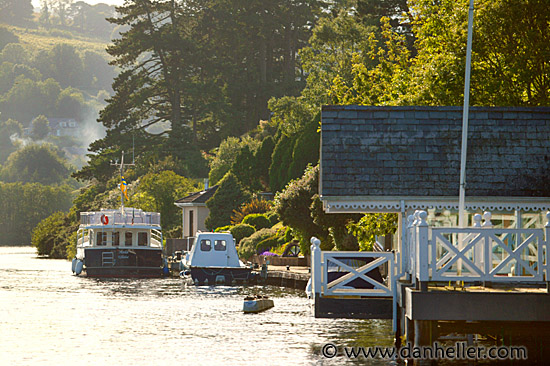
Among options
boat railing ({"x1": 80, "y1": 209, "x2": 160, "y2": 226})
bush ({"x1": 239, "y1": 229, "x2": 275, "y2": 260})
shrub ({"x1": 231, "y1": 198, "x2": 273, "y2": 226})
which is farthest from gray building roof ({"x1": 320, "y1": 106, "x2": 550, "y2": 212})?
shrub ({"x1": 231, "y1": 198, "x2": 273, "y2": 226})

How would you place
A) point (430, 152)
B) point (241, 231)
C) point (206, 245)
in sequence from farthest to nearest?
point (241, 231) < point (206, 245) < point (430, 152)

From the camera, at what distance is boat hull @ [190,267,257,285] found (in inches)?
1876

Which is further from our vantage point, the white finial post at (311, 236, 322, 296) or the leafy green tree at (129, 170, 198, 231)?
the leafy green tree at (129, 170, 198, 231)

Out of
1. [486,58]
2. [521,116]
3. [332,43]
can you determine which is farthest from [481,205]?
[332,43]

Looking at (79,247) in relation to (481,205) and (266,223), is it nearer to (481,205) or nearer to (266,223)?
(266,223)

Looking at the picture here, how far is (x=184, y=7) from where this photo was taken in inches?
4181

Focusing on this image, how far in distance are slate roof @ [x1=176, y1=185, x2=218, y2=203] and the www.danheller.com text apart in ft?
169

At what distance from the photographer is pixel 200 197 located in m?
76.8

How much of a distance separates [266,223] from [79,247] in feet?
41.2

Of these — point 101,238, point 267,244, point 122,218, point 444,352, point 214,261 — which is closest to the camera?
point 444,352

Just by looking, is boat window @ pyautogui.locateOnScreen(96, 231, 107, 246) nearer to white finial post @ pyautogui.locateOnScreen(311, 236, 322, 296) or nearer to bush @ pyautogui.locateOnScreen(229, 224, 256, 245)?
bush @ pyautogui.locateOnScreen(229, 224, 256, 245)
